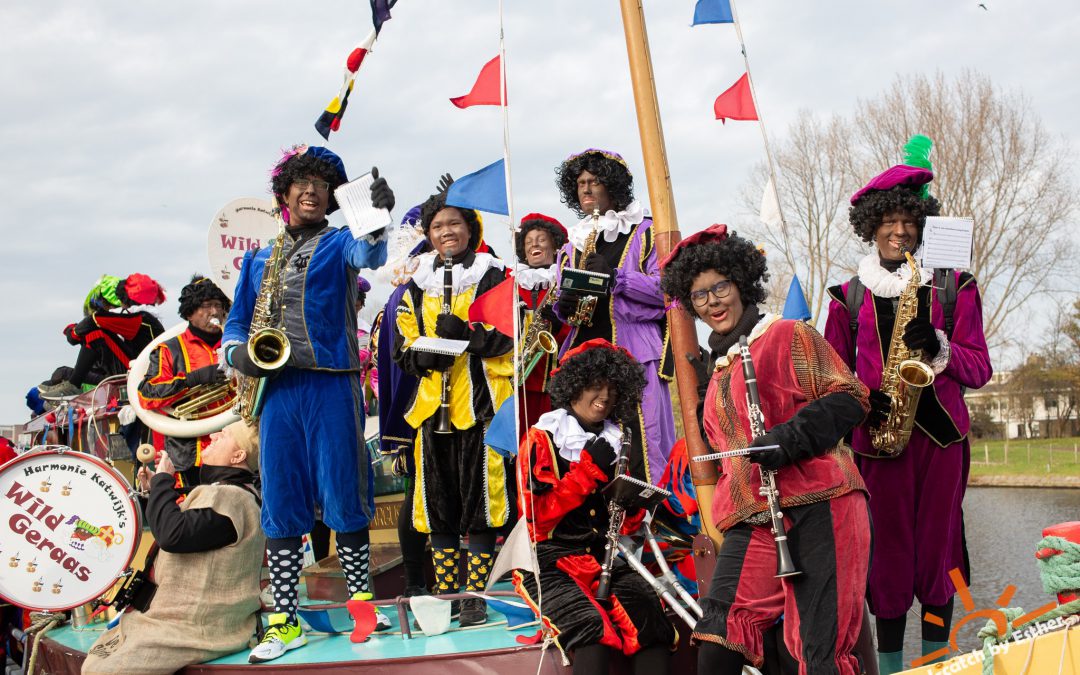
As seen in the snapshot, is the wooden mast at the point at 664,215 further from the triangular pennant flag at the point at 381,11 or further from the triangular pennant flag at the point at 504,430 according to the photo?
the triangular pennant flag at the point at 381,11

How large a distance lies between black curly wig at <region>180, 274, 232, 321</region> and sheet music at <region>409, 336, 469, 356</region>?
8.28ft

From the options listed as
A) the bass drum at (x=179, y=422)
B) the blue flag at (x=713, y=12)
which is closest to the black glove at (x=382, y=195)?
the blue flag at (x=713, y=12)

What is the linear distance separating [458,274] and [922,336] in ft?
7.60

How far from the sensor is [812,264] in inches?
752

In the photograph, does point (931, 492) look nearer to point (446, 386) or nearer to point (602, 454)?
point (602, 454)

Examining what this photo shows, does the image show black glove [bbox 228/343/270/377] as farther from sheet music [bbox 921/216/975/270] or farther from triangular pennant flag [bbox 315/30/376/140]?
sheet music [bbox 921/216/975/270]

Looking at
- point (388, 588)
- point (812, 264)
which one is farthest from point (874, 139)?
point (388, 588)

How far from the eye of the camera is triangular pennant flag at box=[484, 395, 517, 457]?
4582mm

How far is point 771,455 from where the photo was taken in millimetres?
3029

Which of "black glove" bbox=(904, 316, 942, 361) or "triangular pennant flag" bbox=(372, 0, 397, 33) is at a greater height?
"triangular pennant flag" bbox=(372, 0, 397, 33)

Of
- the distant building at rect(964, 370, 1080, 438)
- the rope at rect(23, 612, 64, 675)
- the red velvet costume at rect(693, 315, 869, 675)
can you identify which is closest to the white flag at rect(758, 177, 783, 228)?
the red velvet costume at rect(693, 315, 869, 675)

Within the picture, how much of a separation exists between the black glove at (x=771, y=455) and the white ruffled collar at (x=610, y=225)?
2.60m

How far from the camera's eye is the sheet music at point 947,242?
3844 millimetres

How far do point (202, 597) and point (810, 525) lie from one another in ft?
9.36
